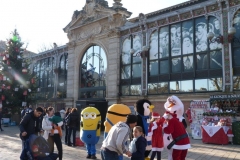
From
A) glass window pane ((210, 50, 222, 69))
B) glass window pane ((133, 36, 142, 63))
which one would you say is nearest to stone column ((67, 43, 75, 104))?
glass window pane ((133, 36, 142, 63))

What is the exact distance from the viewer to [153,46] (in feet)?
64.4

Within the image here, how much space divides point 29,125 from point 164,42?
14179 millimetres

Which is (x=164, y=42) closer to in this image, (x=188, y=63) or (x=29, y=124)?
(x=188, y=63)

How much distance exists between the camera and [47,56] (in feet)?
100

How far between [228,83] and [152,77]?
5.78 meters

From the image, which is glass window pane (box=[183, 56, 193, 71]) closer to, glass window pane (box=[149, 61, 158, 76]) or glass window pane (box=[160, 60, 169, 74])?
glass window pane (box=[160, 60, 169, 74])

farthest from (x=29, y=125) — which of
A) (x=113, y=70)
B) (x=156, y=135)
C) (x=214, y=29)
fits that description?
(x=113, y=70)

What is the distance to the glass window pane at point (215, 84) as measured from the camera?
1582 cm

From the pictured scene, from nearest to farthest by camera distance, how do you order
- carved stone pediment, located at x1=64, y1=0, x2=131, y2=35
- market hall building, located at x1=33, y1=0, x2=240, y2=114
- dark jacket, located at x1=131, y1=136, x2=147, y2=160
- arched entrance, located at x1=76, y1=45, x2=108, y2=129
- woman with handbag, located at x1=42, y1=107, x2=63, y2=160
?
dark jacket, located at x1=131, y1=136, x2=147, y2=160 → woman with handbag, located at x1=42, y1=107, x2=63, y2=160 → market hall building, located at x1=33, y1=0, x2=240, y2=114 → carved stone pediment, located at x1=64, y1=0, x2=131, y2=35 → arched entrance, located at x1=76, y1=45, x2=108, y2=129

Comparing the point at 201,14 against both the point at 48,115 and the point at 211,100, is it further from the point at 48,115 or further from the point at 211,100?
the point at 48,115

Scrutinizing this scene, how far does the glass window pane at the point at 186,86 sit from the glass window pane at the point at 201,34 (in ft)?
7.39

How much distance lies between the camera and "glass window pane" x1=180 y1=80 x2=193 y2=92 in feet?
56.2

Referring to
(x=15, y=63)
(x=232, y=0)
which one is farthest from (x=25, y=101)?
(x=232, y=0)

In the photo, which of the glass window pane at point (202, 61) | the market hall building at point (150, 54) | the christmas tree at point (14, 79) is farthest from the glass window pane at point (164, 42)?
the christmas tree at point (14, 79)
